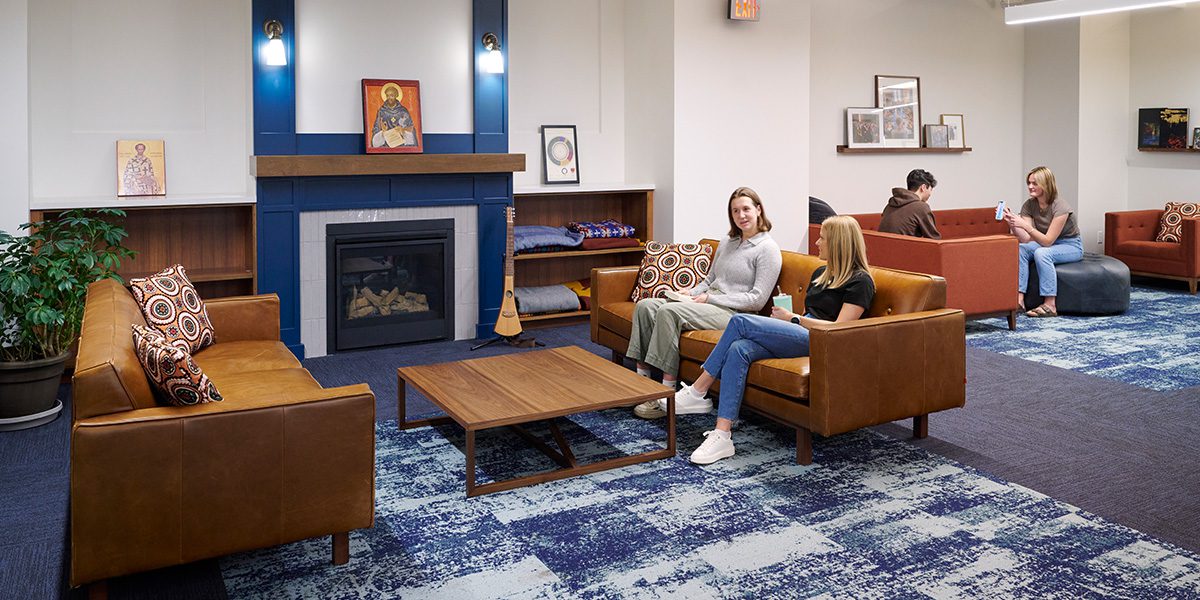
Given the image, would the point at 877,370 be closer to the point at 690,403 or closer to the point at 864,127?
the point at 690,403

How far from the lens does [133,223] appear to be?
20.5ft

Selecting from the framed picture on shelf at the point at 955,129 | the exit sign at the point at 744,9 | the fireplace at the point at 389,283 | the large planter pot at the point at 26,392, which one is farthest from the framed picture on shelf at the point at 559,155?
the framed picture on shelf at the point at 955,129

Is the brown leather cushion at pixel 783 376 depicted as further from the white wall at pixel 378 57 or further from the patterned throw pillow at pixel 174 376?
the white wall at pixel 378 57

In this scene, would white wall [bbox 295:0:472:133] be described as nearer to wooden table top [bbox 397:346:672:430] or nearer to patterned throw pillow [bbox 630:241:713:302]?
patterned throw pillow [bbox 630:241:713:302]

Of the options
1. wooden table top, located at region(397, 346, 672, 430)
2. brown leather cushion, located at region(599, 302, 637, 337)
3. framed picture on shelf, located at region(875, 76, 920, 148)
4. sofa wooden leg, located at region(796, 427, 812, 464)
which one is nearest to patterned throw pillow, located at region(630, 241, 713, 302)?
brown leather cushion, located at region(599, 302, 637, 337)

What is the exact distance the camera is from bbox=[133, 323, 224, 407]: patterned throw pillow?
305 centimetres

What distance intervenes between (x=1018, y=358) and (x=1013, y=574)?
3505 millimetres

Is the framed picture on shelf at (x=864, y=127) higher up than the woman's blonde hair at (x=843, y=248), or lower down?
higher up

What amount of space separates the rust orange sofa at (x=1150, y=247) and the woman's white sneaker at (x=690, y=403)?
6.23 m

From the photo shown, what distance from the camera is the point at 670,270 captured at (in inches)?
235

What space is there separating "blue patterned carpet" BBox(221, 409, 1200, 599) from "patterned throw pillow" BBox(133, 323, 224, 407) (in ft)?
1.97

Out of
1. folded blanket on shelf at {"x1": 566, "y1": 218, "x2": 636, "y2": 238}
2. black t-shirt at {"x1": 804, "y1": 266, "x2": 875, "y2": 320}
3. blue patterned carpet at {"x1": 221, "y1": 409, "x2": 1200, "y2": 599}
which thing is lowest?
blue patterned carpet at {"x1": 221, "y1": 409, "x2": 1200, "y2": 599}

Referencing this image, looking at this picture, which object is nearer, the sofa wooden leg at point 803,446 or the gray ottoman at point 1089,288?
the sofa wooden leg at point 803,446

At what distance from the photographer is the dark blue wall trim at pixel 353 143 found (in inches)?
259
